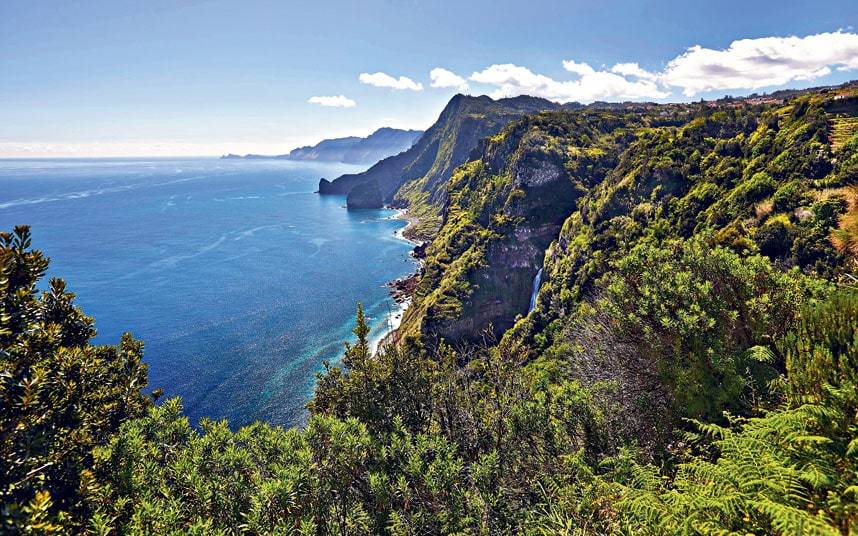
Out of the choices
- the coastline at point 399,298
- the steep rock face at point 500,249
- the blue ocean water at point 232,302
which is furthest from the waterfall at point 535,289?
the blue ocean water at point 232,302

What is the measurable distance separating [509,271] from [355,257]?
274 feet

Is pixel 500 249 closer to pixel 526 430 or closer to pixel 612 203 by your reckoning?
pixel 612 203

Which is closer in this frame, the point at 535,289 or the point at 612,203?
the point at 612,203

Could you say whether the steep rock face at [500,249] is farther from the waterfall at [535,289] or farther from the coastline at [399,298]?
the coastline at [399,298]

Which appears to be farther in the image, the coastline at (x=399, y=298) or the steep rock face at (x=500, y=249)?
the coastline at (x=399, y=298)

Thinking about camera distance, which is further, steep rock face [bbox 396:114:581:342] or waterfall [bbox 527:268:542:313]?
steep rock face [bbox 396:114:581:342]

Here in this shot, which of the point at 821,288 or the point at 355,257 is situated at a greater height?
the point at 821,288

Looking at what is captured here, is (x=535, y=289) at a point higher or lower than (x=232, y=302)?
higher

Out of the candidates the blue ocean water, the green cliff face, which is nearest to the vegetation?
the green cliff face

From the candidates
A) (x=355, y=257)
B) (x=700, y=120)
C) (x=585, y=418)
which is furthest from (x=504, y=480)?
(x=355, y=257)

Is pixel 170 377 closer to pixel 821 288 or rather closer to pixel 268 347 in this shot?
pixel 268 347

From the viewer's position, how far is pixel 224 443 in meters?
21.1

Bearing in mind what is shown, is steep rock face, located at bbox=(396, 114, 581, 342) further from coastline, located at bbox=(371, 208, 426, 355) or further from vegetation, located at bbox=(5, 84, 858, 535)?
vegetation, located at bbox=(5, 84, 858, 535)

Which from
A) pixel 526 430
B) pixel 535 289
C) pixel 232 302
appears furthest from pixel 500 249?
pixel 526 430
